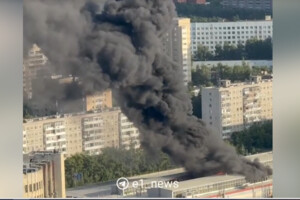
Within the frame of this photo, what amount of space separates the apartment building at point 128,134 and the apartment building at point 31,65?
539 mm

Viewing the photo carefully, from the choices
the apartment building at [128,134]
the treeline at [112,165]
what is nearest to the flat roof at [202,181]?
→ the treeline at [112,165]

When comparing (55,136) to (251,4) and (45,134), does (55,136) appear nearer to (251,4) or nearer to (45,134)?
(45,134)

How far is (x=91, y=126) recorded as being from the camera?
392 centimetres

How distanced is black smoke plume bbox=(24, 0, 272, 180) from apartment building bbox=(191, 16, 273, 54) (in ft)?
0.59

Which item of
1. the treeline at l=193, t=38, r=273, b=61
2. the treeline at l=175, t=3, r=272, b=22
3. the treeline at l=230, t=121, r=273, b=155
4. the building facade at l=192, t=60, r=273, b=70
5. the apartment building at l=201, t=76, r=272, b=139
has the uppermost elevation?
the treeline at l=175, t=3, r=272, b=22

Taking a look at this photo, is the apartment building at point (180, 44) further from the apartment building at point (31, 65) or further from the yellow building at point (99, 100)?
the apartment building at point (31, 65)

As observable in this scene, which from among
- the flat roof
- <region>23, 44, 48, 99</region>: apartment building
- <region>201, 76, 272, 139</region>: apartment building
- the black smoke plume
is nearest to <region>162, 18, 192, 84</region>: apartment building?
the black smoke plume

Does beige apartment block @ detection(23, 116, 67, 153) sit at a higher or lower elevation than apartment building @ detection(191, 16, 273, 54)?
lower

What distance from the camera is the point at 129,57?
385cm

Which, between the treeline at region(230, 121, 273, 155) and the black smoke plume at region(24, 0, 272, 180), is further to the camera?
the treeline at region(230, 121, 273, 155)

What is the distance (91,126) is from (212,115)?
0.70 metres

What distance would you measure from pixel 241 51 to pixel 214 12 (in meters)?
0.28

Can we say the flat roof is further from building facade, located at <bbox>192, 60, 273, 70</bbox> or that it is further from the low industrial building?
building facade, located at <bbox>192, 60, 273, 70</bbox>

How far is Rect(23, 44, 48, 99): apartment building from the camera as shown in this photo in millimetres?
3846
